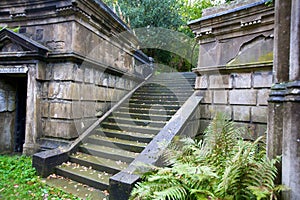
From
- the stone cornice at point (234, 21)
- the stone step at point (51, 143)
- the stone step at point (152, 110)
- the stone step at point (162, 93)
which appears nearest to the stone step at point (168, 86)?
the stone step at point (162, 93)

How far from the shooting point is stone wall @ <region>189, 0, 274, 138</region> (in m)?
4.25

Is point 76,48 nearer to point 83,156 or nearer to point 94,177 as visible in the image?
point 83,156

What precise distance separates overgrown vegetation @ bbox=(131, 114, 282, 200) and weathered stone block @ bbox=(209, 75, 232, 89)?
7.47 ft

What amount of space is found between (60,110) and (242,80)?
480cm

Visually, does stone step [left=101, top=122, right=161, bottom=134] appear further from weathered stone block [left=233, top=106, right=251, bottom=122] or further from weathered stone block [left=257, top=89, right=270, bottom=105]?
weathered stone block [left=257, top=89, right=270, bottom=105]

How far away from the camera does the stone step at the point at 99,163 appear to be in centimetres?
408

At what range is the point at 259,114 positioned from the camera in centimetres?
430

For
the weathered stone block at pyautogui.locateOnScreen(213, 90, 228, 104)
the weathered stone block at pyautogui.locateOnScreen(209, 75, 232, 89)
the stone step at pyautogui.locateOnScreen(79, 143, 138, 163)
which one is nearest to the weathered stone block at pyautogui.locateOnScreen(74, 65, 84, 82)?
the stone step at pyautogui.locateOnScreen(79, 143, 138, 163)

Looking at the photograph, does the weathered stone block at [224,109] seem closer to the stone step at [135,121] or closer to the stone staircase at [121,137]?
the stone staircase at [121,137]

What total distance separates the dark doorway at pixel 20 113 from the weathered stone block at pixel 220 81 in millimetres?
5795

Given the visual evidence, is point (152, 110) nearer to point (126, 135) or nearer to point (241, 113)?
point (126, 135)

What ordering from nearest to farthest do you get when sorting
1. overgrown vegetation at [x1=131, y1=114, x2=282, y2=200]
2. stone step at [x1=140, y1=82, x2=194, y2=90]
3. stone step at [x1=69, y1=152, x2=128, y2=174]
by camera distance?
overgrown vegetation at [x1=131, y1=114, x2=282, y2=200] < stone step at [x1=69, y1=152, x2=128, y2=174] < stone step at [x1=140, y1=82, x2=194, y2=90]

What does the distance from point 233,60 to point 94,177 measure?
4360 millimetres

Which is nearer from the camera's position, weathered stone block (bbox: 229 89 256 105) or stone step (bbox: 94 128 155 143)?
weathered stone block (bbox: 229 89 256 105)
